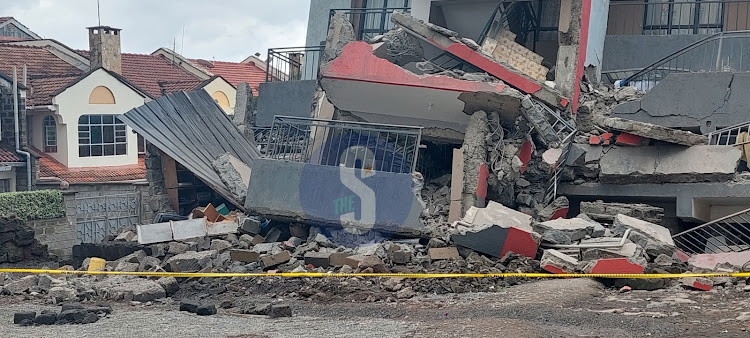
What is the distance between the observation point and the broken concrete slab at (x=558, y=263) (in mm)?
11602

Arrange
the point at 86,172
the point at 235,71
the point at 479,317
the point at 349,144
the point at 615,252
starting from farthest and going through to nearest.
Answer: the point at 235,71 → the point at 86,172 → the point at 349,144 → the point at 615,252 → the point at 479,317

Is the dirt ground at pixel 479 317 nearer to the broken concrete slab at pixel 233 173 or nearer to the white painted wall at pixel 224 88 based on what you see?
the broken concrete slab at pixel 233 173

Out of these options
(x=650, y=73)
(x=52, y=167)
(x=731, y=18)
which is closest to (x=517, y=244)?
(x=650, y=73)

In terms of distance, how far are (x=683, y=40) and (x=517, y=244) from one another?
7809mm

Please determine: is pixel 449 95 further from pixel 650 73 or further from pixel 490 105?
pixel 650 73

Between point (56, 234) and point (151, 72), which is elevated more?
point (151, 72)

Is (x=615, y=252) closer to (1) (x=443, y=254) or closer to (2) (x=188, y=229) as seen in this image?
(1) (x=443, y=254)

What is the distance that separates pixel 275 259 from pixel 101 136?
61.2 ft

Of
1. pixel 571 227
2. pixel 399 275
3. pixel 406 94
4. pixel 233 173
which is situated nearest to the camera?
pixel 399 275

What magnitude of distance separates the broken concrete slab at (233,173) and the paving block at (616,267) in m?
6.57

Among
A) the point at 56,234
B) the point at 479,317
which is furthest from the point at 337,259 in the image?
the point at 56,234

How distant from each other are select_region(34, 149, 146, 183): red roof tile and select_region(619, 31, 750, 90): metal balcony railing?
16.4 metres

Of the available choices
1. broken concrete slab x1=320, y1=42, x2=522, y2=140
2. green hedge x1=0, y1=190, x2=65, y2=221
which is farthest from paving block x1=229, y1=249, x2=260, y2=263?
green hedge x1=0, y1=190, x2=65, y2=221

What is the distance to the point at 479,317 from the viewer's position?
940 cm
